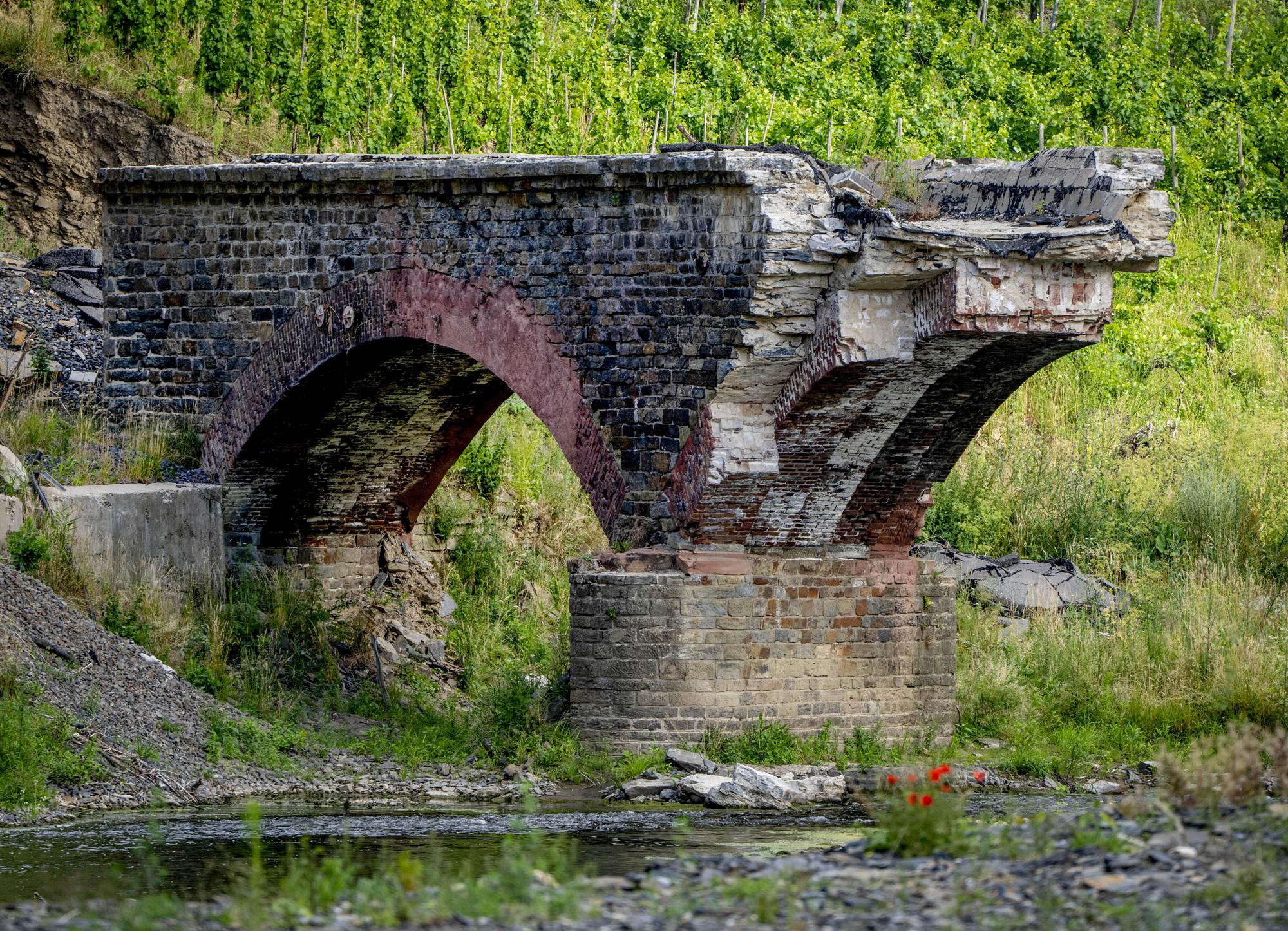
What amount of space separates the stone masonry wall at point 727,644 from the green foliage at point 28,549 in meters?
3.92

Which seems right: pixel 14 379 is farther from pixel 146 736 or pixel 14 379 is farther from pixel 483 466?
pixel 483 466

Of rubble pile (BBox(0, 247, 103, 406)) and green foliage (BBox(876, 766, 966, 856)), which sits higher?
rubble pile (BBox(0, 247, 103, 406))

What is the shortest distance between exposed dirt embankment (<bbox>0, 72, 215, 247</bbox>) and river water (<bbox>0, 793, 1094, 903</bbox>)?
464 inches

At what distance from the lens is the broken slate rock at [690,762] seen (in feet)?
39.1

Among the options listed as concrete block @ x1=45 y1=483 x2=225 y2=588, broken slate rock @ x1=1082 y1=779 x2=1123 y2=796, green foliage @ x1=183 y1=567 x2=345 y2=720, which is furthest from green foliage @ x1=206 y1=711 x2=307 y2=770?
broken slate rock @ x1=1082 y1=779 x2=1123 y2=796

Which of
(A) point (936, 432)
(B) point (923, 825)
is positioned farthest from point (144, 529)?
(B) point (923, 825)

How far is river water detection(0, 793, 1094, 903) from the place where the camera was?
8891mm

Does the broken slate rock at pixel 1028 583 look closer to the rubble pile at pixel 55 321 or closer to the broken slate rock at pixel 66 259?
the rubble pile at pixel 55 321

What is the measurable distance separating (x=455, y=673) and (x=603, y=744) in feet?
11.8

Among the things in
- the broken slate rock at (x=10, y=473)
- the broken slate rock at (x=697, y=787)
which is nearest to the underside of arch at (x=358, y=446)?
the broken slate rock at (x=10, y=473)

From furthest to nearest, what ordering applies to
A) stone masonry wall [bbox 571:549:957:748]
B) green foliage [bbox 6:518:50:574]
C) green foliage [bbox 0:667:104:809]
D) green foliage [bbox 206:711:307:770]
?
green foliage [bbox 6:518:50:574] → green foliage [bbox 206:711:307:770] → stone masonry wall [bbox 571:549:957:748] → green foliage [bbox 0:667:104:809]

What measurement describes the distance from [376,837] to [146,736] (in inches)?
87.3

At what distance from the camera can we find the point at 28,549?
1306 centimetres

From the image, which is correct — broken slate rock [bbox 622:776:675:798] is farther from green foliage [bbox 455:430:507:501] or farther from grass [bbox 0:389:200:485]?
green foliage [bbox 455:430:507:501]
